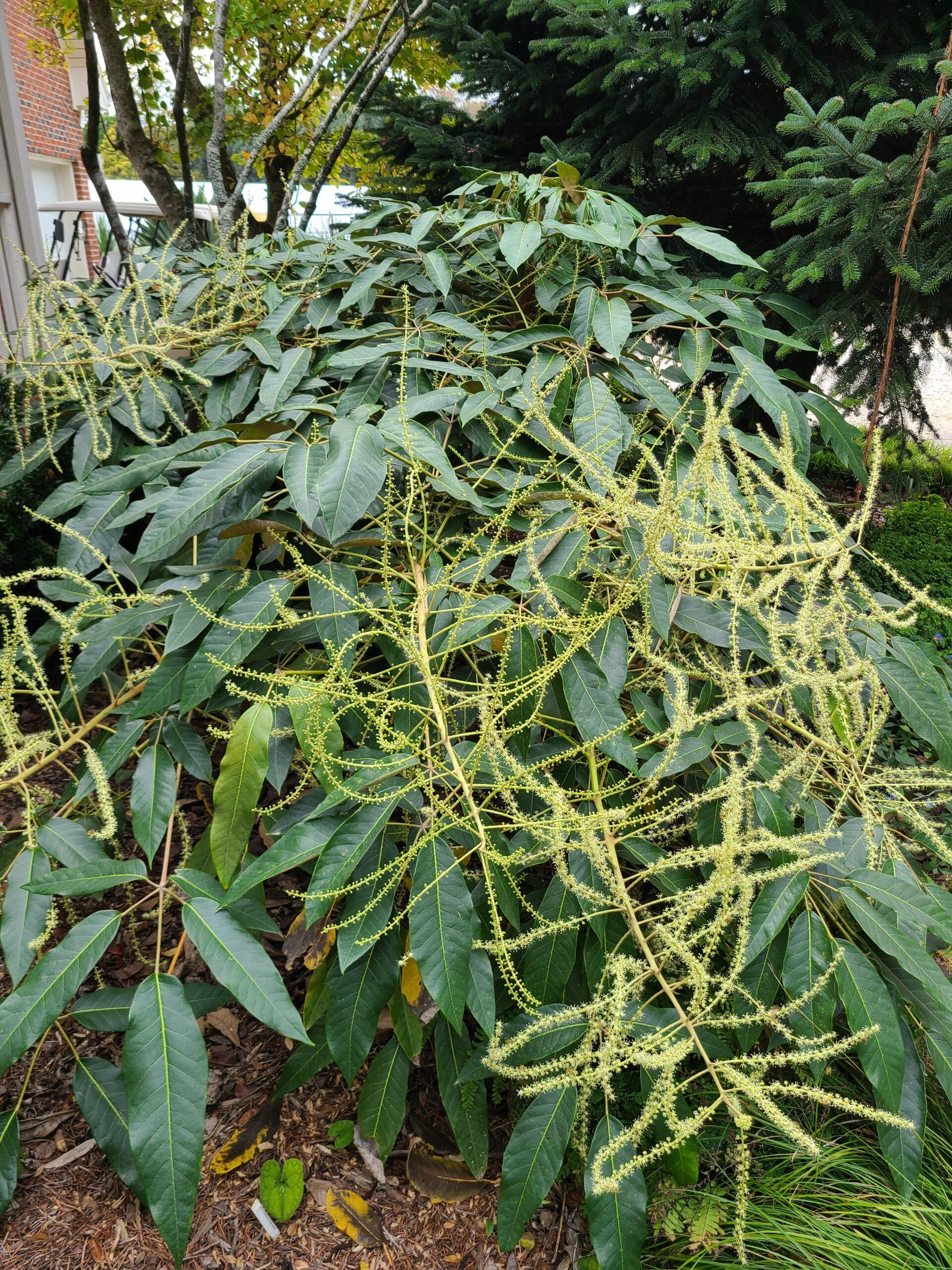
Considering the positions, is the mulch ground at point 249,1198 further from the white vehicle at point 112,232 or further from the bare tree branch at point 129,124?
the bare tree branch at point 129,124

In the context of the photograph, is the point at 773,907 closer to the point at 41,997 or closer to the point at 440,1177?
the point at 440,1177

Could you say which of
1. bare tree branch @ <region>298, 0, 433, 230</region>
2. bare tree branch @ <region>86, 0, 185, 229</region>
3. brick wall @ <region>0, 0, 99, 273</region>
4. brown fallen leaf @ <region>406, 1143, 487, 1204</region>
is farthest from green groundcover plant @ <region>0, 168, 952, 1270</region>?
brick wall @ <region>0, 0, 99, 273</region>

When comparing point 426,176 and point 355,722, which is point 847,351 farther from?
point 355,722

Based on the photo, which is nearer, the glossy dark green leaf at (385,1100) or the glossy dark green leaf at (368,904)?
the glossy dark green leaf at (368,904)

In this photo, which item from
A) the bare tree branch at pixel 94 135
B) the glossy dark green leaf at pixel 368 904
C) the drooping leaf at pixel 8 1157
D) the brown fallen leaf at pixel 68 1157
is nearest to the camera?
the glossy dark green leaf at pixel 368 904

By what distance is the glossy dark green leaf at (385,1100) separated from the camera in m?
1.34

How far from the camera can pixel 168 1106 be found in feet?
3.37

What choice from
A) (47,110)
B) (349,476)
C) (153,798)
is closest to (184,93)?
(349,476)

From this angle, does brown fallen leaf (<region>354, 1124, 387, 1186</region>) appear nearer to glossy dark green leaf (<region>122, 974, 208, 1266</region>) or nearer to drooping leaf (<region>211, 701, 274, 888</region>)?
glossy dark green leaf (<region>122, 974, 208, 1266</region>)

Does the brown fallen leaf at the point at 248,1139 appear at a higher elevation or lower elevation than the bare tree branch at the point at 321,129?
lower

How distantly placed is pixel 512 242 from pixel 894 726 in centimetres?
209

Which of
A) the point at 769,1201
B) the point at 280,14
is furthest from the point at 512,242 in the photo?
the point at 280,14

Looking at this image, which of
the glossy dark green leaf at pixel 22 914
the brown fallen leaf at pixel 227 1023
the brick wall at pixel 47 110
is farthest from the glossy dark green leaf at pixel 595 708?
the brick wall at pixel 47 110

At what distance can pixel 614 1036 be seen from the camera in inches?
38.5
